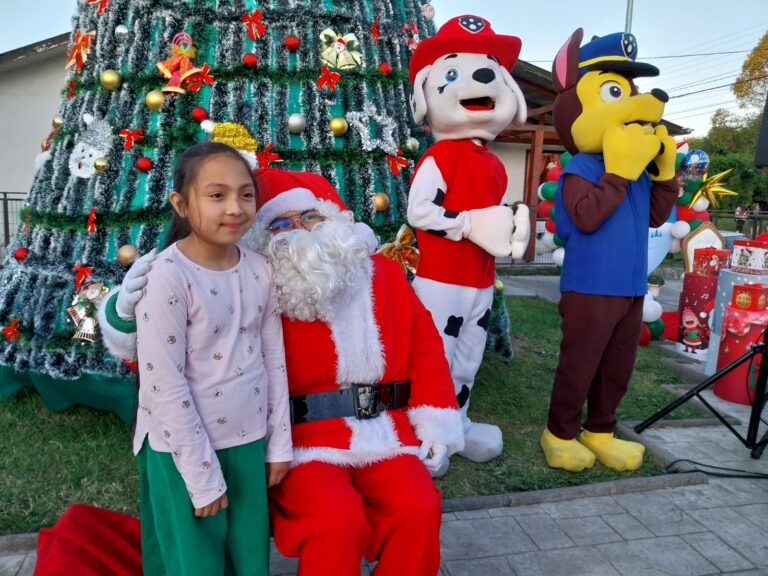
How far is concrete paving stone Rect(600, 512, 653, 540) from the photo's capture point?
285cm

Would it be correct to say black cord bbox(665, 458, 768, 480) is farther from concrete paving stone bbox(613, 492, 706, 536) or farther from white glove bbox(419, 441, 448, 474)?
white glove bbox(419, 441, 448, 474)

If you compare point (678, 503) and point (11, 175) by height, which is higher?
point (11, 175)

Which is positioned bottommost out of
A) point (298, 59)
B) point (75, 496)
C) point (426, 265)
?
point (75, 496)

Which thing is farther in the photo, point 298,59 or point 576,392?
point 298,59

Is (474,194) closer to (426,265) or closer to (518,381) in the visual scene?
(426,265)

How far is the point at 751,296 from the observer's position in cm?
488

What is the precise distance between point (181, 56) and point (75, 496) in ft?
8.14

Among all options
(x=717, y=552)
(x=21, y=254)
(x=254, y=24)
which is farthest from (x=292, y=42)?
(x=717, y=552)

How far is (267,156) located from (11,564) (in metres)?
2.33

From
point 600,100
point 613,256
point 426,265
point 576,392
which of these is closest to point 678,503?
point 576,392

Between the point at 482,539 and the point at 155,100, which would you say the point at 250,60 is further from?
the point at 482,539

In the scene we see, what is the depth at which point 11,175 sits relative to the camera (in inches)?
468

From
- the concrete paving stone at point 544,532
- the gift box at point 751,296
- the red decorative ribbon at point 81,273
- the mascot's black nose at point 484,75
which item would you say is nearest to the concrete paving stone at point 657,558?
the concrete paving stone at point 544,532

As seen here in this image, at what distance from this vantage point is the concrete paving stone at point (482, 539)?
2.67 metres
